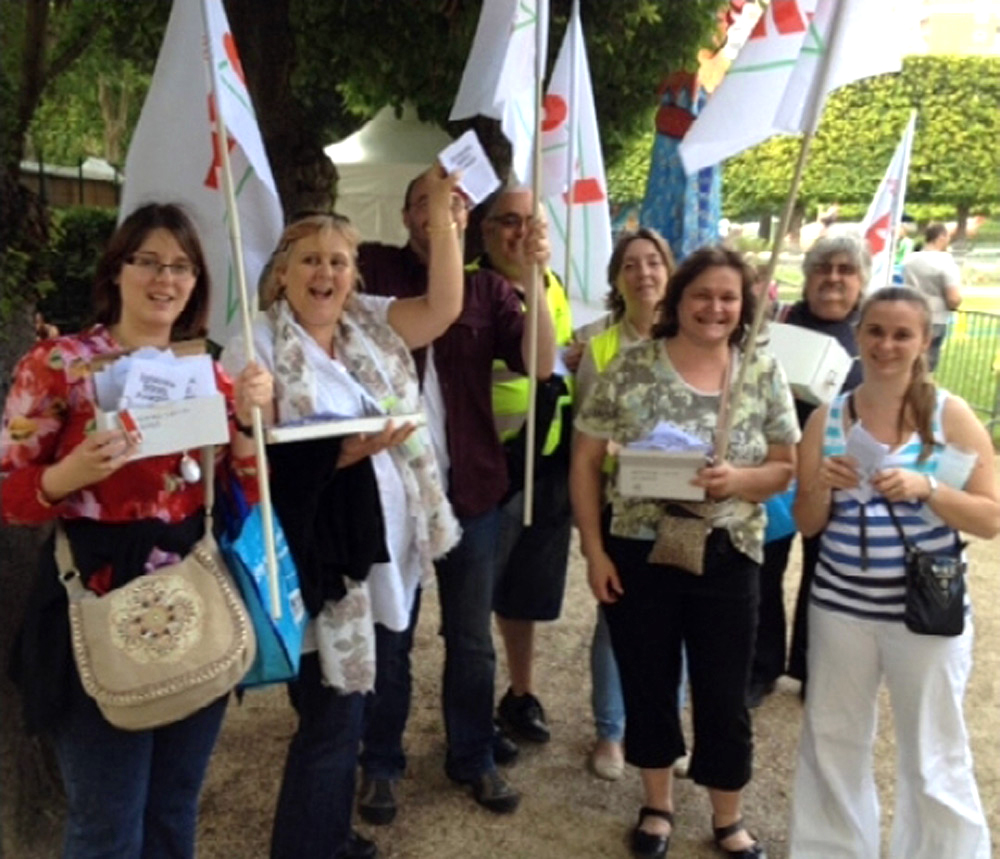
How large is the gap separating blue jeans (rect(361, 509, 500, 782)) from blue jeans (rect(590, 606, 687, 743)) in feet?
1.47

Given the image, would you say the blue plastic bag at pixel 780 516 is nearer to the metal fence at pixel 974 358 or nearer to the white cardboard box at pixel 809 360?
the white cardboard box at pixel 809 360

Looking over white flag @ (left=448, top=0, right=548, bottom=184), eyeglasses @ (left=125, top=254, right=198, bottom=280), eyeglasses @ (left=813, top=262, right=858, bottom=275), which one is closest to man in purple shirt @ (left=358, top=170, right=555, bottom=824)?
white flag @ (left=448, top=0, right=548, bottom=184)

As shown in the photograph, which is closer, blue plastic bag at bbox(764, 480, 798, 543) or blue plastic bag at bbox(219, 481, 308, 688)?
blue plastic bag at bbox(219, 481, 308, 688)

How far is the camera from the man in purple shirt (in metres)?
3.03

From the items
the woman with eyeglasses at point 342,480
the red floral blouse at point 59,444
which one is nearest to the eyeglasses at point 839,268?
the woman with eyeglasses at point 342,480

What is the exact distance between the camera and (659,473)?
2.72 metres

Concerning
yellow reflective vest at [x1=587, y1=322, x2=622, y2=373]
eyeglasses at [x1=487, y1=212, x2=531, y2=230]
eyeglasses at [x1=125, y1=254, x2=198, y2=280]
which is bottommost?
yellow reflective vest at [x1=587, y1=322, x2=622, y2=373]

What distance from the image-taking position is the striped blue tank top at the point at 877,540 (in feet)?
8.78

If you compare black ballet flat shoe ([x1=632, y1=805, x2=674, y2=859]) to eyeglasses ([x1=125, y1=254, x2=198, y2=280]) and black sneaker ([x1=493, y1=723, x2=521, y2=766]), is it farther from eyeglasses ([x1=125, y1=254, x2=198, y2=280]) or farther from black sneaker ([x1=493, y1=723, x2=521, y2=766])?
eyeglasses ([x1=125, y1=254, x2=198, y2=280])

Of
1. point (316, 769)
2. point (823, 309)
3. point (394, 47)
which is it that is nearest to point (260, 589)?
point (316, 769)

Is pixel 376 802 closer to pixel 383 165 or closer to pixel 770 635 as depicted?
pixel 770 635

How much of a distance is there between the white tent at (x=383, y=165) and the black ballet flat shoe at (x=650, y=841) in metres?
7.89

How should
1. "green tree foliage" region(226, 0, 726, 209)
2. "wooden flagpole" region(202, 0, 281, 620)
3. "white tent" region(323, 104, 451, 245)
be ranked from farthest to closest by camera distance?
1. "white tent" region(323, 104, 451, 245)
2. "green tree foliage" region(226, 0, 726, 209)
3. "wooden flagpole" region(202, 0, 281, 620)

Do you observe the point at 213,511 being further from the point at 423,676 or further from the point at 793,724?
the point at 793,724
